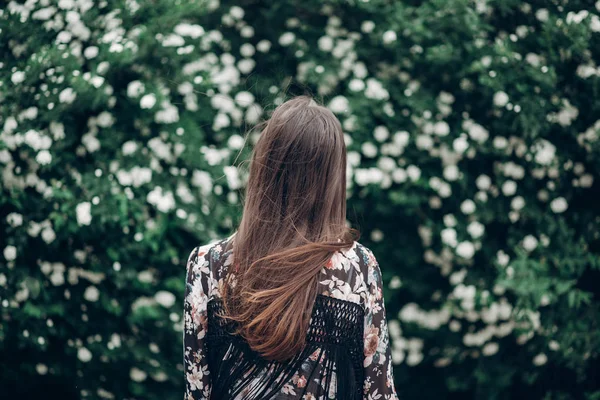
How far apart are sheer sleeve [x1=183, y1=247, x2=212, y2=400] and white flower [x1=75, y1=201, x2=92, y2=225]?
1029 mm

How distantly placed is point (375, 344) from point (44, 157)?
5.47 ft

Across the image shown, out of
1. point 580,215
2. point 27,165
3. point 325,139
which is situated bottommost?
point 580,215

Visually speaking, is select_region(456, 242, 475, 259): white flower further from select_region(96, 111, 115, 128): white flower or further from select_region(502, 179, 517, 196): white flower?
select_region(96, 111, 115, 128): white flower

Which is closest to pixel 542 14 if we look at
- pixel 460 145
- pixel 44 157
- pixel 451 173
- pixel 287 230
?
pixel 460 145

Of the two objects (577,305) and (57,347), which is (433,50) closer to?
(577,305)

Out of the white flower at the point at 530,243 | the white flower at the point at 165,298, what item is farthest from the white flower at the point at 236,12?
the white flower at the point at 530,243

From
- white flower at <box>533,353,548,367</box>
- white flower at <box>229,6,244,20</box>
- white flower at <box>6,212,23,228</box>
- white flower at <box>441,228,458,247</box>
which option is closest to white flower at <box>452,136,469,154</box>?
white flower at <box>441,228,458,247</box>

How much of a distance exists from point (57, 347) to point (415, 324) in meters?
1.53

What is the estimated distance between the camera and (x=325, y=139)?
4.70 feet

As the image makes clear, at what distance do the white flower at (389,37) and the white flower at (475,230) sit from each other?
0.88 m

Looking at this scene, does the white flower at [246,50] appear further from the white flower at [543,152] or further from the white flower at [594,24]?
the white flower at [594,24]

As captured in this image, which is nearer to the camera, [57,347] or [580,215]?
[57,347]

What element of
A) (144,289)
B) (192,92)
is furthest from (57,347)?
(192,92)

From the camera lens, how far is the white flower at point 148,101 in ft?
8.02
